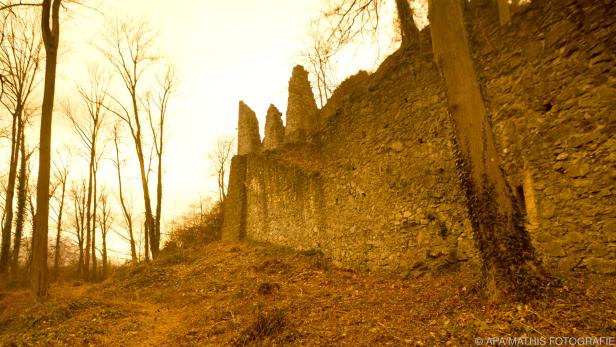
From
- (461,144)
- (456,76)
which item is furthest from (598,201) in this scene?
(456,76)

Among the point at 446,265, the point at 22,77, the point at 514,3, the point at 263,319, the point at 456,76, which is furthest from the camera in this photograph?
the point at 22,77

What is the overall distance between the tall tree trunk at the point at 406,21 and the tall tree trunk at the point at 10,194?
15123mm

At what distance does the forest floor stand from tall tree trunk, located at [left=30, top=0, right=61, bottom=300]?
2.05ft

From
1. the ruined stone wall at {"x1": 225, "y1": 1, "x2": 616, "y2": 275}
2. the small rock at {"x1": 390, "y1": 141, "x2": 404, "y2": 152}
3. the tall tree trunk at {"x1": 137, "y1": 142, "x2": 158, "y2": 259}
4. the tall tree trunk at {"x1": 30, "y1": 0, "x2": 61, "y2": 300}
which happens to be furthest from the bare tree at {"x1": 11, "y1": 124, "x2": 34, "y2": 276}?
the small rock at {"x1": 390, "y1": 141, "x2": 404, "y2": 152}

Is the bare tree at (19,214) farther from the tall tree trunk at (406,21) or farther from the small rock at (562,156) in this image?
the small rock at (562,156)

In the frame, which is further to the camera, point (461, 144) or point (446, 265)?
point (446, 265)

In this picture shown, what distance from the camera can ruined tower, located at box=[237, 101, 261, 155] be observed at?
23469 mm

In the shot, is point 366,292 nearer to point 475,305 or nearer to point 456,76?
point 475,305

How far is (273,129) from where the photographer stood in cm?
2278

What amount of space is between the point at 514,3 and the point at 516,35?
5.20 metres

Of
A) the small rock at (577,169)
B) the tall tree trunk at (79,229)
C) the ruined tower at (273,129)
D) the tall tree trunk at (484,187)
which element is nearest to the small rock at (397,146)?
the tall tree trunk at (484,187)

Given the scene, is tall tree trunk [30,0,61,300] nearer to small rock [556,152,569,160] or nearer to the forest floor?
the forest floor

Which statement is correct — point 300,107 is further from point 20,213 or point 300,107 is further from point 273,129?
point 20,213

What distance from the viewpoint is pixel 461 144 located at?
4266 mm
